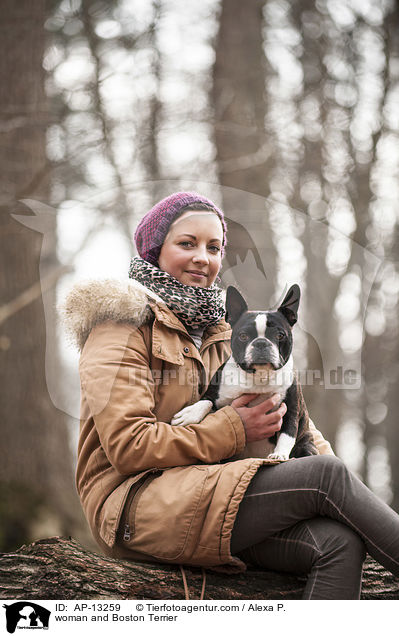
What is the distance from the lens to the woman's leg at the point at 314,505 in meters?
1.96

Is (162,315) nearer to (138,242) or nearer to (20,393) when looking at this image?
(138,242)

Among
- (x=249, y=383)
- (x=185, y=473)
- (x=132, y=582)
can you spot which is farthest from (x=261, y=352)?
(x=132, y=582)

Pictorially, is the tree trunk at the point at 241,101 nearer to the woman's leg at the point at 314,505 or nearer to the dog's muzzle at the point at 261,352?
the dog's muzzle at the point at 261,352

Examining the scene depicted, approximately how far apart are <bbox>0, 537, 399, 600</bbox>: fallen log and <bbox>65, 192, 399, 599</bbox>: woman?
11 cm

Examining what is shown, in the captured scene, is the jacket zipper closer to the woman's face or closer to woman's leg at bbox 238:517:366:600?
woman's leg at bbox 238:517:366:600

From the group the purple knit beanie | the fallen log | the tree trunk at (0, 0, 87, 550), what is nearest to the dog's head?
the purple knit beanie

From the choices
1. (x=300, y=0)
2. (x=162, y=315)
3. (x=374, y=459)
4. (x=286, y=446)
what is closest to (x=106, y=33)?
(x=300, y=0)

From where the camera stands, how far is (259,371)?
229 centimetres

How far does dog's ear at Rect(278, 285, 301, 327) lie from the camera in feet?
7.77

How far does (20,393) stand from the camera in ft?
16.8

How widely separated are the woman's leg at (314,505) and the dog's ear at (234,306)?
648 mm

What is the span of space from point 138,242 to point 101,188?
2.80 m
